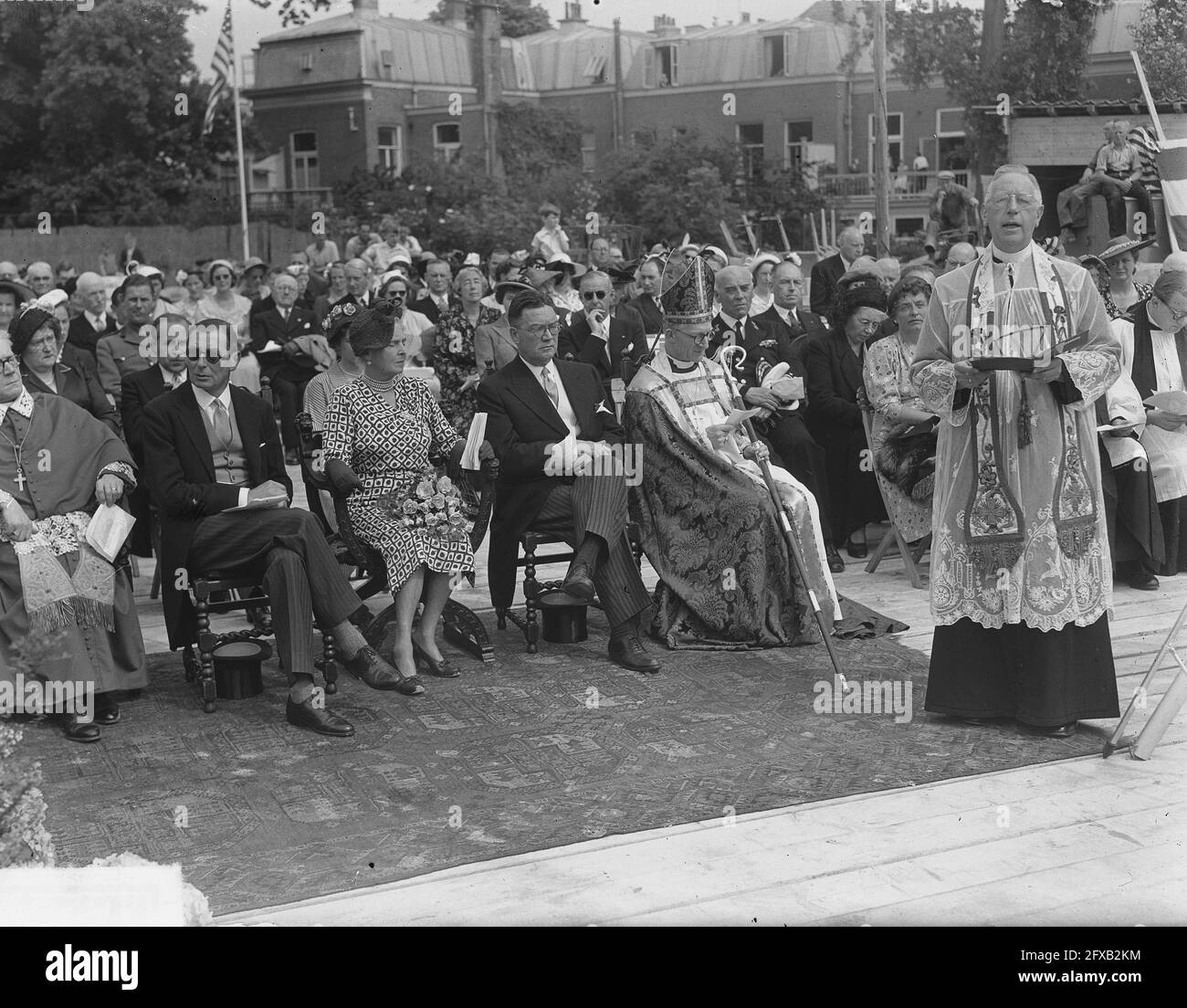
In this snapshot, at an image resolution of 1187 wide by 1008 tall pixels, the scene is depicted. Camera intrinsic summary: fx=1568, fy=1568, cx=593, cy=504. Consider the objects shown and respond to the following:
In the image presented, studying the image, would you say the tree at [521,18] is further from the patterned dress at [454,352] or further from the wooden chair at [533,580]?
the wooden chair at [533,580]

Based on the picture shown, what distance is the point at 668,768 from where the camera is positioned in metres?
5.21

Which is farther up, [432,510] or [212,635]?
[432,510]

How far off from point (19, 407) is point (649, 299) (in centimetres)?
558

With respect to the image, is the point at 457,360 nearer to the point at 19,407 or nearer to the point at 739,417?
the point at 739,417

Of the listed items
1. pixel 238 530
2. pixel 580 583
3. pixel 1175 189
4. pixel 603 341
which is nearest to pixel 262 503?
pixel 238 530

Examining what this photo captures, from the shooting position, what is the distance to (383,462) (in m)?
6.62

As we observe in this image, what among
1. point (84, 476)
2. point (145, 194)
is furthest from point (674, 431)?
point (145, 194)

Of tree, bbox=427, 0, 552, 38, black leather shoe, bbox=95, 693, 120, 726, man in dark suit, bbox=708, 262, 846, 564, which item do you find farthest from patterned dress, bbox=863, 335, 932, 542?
tree, bbox=427, 0, 552, 38

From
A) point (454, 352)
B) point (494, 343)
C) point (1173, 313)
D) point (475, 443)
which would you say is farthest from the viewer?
point (454, 352)

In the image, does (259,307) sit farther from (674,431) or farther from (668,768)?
(668,768)

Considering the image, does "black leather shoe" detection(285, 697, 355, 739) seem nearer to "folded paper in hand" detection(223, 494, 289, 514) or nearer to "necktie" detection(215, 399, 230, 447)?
"folded paper in hand" detection(223, 494, 289, 514)

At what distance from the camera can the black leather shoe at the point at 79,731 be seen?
5.61 m

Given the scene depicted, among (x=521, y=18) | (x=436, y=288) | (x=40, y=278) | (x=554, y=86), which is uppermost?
(x=521, y=18)

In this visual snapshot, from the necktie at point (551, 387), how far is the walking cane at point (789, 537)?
0.79 m
